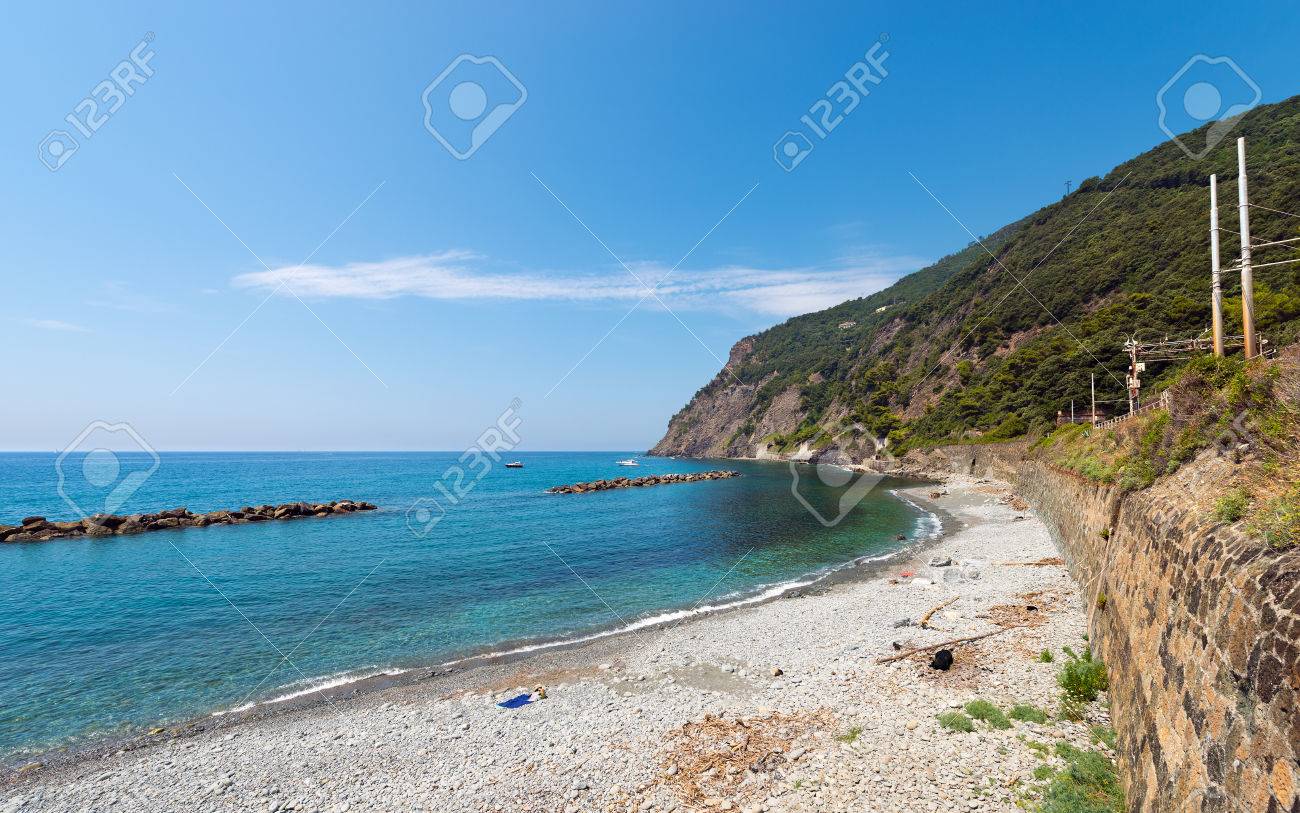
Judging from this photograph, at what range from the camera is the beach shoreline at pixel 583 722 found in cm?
940

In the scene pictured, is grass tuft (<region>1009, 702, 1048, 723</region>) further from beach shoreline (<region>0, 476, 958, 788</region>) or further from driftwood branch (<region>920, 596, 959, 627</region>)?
beach shoreline (<region>0, 476, 958, 788</region>)

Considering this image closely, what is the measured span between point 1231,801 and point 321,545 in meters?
41.8

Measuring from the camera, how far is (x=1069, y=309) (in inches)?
2921

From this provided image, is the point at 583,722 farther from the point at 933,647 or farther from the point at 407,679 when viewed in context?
the point at 933,647

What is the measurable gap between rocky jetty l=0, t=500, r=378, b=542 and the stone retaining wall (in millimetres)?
58070

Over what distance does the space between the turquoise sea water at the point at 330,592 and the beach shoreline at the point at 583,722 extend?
213 cm

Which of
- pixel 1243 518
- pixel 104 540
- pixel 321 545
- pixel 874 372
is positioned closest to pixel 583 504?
pixel 321 545

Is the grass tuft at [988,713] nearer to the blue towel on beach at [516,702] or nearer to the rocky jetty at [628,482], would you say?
the blue towel on beach at [516,702]

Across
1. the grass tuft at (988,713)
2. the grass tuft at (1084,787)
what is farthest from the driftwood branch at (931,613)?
the grass tuft at (1084,787)

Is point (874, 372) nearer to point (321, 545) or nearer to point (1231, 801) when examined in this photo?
point (321, 545)

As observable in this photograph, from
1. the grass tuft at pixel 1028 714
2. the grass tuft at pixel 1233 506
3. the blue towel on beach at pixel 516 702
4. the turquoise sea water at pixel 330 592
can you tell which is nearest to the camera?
the grass tuft at pixel 1233 506

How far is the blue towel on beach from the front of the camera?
506 inches

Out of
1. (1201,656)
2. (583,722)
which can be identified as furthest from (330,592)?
(1201,656)

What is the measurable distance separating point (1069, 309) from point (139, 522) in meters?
108
